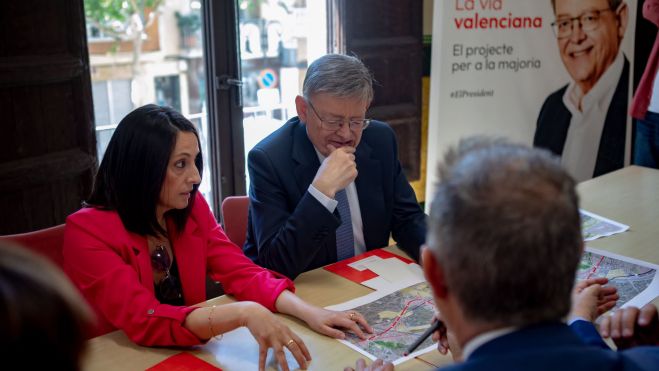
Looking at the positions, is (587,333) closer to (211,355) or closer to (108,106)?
(211,355)

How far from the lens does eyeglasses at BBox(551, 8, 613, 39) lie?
13.4 feet

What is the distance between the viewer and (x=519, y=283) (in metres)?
0.88

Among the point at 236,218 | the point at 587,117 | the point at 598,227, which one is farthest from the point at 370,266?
the point at 587,117

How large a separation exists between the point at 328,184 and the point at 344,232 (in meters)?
0.28

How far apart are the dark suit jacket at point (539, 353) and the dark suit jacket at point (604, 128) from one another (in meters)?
3.45

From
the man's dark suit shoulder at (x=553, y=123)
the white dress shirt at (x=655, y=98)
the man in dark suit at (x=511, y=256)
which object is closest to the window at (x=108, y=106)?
the man in dark suit at (x=511, y=256)

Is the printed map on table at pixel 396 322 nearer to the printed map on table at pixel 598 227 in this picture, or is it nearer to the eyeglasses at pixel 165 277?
the eyeglasses at pixel 165 277

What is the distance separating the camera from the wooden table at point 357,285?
1543mm

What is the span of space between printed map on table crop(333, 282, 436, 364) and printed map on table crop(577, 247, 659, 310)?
18.0 inches

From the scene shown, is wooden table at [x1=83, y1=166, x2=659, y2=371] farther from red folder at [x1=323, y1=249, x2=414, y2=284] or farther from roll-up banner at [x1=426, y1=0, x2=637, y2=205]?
roll-up banner at [x1=426, y1=0, x2=637, y2=205]

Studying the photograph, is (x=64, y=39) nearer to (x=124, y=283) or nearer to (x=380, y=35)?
(x=124, y=283)

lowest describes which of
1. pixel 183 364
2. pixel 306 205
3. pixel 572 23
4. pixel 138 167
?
pixel 183 364

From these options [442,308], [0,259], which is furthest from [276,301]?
[0,259]

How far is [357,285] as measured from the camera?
1.96 meters
